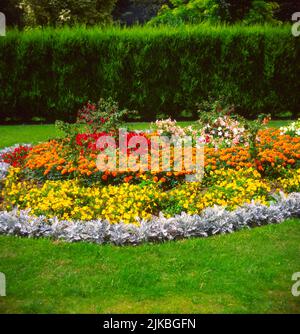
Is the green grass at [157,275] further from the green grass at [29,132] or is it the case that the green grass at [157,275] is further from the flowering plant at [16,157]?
the green grass at [29,132]

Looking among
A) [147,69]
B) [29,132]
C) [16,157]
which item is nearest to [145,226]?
[16,157]

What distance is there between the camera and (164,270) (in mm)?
5055

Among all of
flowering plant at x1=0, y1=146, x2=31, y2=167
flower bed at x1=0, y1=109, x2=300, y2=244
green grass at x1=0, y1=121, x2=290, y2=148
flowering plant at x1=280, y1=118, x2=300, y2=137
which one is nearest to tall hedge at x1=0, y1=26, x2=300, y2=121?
green grass at x1=0, y1=121, x2=290, y2=148

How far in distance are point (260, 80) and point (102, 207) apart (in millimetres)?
9443

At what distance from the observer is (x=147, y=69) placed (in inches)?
553

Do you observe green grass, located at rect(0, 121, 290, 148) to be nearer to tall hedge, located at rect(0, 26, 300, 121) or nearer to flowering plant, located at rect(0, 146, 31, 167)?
tall hedge, located at rect(0, 26, 300, 121)

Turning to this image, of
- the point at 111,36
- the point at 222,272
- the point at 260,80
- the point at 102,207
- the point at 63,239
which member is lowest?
the point at 222,272

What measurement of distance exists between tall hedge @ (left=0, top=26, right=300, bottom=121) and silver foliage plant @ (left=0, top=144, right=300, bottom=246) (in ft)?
26.6

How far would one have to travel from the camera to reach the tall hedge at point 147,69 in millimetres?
13750

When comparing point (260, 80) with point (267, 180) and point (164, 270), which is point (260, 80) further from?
point (164, 270)

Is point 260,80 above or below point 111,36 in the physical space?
below

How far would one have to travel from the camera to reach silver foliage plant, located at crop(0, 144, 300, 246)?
574cm
